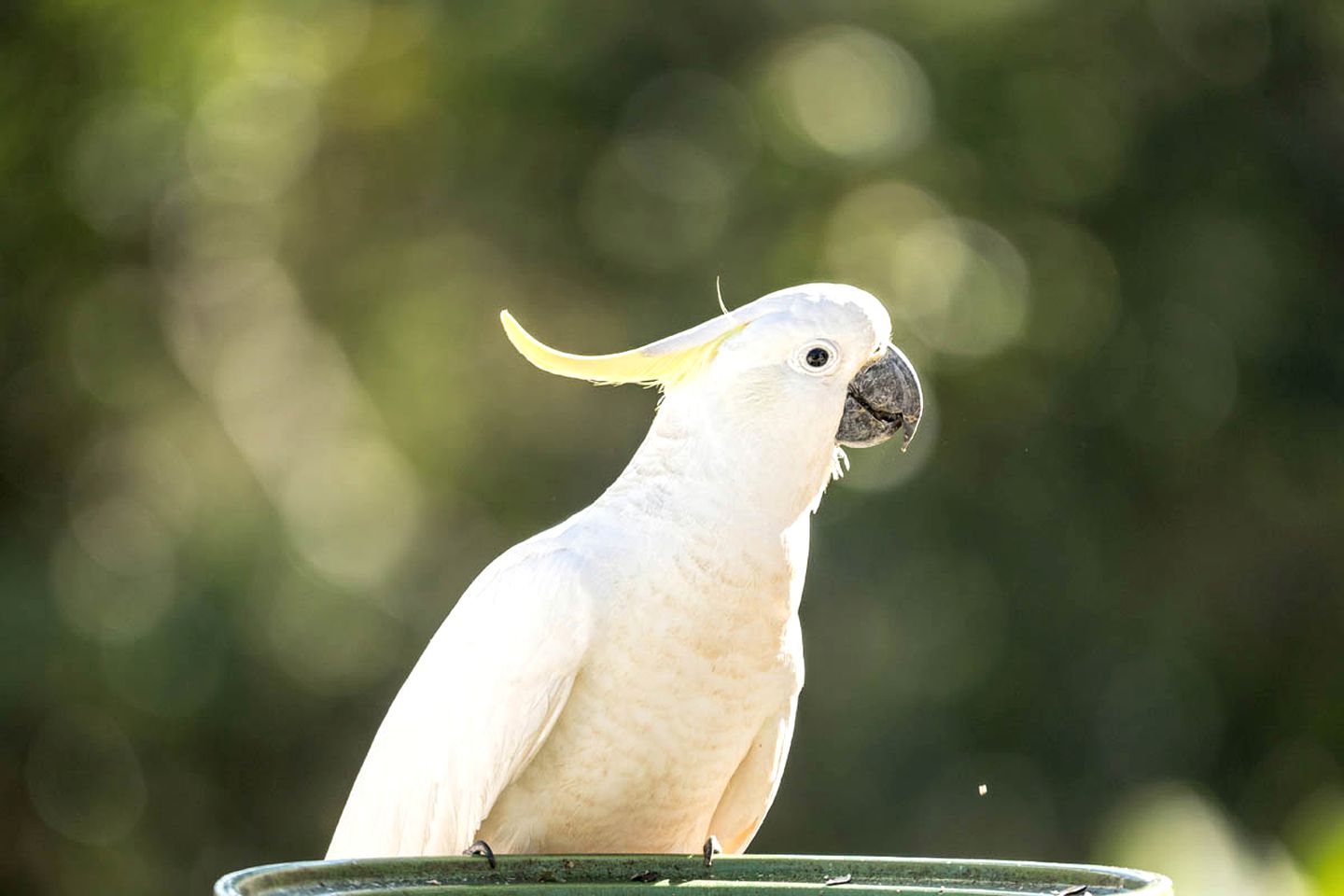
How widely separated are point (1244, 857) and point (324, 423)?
3.82m

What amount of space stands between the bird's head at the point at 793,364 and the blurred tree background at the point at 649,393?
3485 mm

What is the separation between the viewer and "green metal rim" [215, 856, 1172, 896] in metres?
1.53

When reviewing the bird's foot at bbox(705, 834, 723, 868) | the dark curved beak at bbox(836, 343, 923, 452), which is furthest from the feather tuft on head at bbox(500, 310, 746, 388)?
the bird's foot at bbox(705, 834, 723, 868)

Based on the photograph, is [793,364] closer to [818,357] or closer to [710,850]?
[818,357]

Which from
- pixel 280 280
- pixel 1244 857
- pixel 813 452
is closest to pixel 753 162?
pixel 280 280

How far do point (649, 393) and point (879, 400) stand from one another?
4.04m

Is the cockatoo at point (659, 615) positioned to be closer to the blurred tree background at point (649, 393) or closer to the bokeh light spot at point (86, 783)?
the blurred tree background at point (649, 393)

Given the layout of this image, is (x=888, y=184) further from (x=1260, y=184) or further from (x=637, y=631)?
(x=637, y=631)

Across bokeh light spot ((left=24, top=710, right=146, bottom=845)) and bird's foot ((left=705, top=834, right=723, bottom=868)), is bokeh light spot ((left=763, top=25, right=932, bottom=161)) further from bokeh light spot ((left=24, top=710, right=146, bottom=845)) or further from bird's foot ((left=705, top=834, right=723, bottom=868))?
bird's foot ((left=705, top=834, right=723, bottom=868))

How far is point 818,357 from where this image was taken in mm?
2207

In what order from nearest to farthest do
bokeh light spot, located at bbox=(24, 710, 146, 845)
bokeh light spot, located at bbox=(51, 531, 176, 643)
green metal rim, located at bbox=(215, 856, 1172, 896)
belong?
green metal rim, located at bbox=(215, 856, 1172, 896), bokeh light spot, located at bbox=(51, 531, 176, 643), bokeh light spot, located at bbox=(24, 710, 146, 845)

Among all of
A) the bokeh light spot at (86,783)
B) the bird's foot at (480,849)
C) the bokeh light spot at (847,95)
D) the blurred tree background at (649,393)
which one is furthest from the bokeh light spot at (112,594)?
the bird's foot at (480,849)

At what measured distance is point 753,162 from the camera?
6.50 metres

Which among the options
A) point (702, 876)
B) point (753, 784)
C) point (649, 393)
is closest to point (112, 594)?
point (649, 393)
